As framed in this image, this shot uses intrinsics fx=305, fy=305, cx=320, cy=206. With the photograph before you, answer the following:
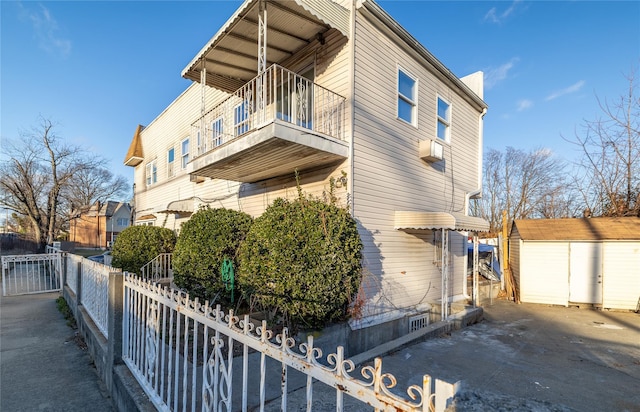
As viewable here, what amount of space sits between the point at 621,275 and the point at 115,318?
1342cm

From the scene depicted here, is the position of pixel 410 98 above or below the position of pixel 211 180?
above

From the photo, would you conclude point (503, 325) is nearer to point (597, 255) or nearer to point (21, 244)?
point (597, 255)

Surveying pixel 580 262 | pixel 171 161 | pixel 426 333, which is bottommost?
pixel 426 333

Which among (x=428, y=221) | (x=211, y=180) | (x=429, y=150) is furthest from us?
(x=211, y=180)

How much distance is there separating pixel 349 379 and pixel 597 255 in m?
12.4

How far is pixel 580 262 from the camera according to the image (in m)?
10.1

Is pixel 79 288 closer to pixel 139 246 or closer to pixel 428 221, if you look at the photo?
pixel 139 246

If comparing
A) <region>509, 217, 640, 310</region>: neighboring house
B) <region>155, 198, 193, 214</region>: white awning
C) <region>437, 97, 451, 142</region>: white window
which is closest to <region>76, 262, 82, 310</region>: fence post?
<region>155, 198, 193, 214</region>: white awning

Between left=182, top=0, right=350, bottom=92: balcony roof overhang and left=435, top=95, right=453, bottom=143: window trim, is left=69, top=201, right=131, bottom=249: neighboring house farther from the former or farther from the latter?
left=435, top=95, right=453, bottom=143: window trim

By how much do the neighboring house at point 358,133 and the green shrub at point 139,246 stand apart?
2.42 metres

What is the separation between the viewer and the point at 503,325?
8031 mm

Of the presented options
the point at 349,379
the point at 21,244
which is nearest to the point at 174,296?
the point at 349,379

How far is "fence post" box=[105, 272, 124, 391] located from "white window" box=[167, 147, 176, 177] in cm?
1046

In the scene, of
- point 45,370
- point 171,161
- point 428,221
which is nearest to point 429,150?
point 428,221
